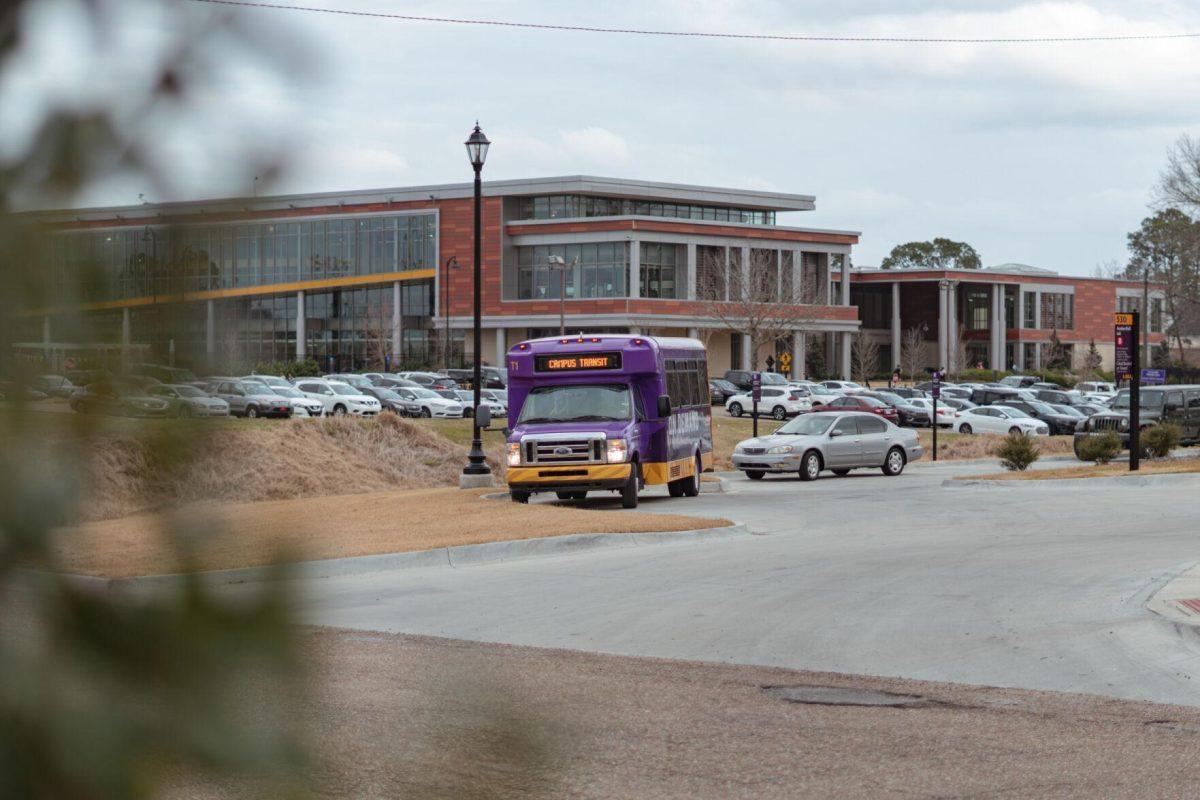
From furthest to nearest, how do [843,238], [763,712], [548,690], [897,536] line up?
[843,238] < [897,536] < [763,712] < [548,690]

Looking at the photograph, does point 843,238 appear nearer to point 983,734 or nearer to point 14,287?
point 983,734

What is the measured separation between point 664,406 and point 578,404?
1.50 meters

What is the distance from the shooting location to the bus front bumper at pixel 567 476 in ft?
75.6

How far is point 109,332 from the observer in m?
0.87

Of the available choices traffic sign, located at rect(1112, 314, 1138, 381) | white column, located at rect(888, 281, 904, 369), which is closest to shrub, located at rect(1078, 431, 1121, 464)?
traffic sign, located at rect(1112, 314, 1138, 381)

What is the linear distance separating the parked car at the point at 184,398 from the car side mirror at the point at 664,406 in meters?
23.2

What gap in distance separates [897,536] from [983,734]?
12.1m

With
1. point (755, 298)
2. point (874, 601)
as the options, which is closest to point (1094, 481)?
point (874, 601)

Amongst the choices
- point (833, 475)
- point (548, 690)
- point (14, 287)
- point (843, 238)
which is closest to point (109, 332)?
point (14, 287)

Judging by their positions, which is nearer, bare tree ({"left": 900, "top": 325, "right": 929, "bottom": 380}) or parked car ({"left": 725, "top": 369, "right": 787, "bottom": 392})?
parked car ({"left": 725, "top": 369, "right": 787, "bottom": 392})

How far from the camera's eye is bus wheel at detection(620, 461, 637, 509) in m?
23.6

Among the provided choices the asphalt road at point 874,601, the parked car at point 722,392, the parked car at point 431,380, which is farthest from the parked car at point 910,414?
the asphalt road at point 874,601

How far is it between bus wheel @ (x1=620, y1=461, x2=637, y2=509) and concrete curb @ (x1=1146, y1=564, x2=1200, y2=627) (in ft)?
33.6

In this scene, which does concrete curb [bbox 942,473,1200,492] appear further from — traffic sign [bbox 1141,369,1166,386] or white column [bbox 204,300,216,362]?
traffic sign [bbox 1141,369,1166,386]
